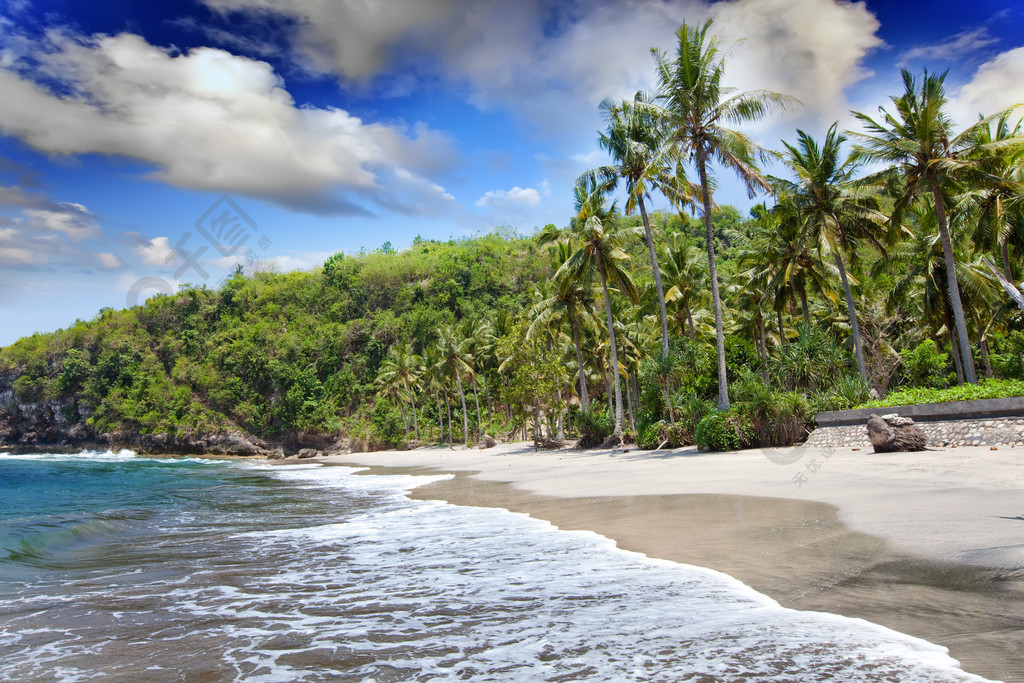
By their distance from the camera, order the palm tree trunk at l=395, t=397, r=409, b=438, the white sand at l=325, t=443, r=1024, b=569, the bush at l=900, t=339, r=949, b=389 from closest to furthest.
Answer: the white sand at l=325, t=443, r=1024, b=569 < the bush at l=900, t=339, r=949, b=389 < the palm tree trunk at l=395, t=397, r=409, b=438

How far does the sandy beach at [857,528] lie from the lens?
14.7ft

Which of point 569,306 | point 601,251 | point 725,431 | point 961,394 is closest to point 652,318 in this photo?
point 569,306

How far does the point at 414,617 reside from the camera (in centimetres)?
545

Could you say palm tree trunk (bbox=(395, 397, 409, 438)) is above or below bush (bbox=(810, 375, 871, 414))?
above

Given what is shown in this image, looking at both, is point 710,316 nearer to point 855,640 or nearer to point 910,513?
point 910,513

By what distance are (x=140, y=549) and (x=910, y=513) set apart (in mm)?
11788

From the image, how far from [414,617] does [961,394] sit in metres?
16.2

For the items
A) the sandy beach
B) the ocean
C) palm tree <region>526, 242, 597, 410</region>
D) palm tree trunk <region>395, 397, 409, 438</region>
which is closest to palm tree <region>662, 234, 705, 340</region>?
palm tree <region>526, 242, 597, 410</region>

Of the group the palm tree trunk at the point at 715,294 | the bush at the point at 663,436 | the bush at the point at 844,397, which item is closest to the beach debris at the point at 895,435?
the bush at the point at 844,397

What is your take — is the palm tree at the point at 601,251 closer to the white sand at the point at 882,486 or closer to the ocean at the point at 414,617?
the white sand at the point at 882,486

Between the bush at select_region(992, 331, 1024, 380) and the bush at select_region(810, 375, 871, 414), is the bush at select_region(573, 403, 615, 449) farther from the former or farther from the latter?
the bush at select_region(992, 331, 1024, 380)

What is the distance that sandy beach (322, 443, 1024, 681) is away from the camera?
14.7ft

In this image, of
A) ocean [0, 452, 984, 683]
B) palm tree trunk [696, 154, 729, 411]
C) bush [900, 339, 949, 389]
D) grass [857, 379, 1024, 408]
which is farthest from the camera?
bush [900, 339, 949, 389]

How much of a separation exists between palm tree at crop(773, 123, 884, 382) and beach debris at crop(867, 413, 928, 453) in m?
12.2
